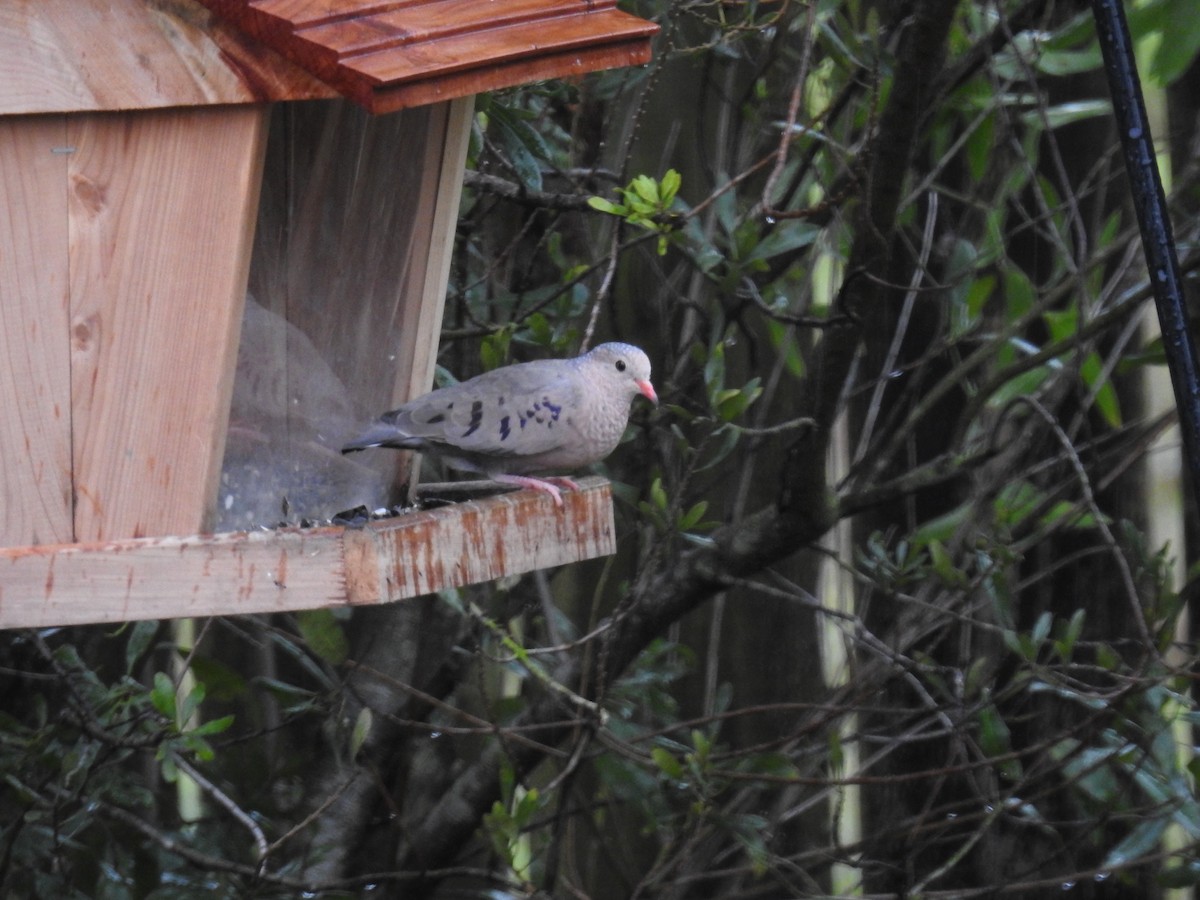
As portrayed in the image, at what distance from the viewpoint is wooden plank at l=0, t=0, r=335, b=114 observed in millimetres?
1406

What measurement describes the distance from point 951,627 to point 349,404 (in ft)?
4.87

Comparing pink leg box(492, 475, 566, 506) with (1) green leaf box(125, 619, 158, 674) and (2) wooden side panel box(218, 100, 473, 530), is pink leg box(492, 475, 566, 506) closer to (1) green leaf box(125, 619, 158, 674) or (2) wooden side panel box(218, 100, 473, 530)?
(2) wooden side panel box(218, 100, 473, 530)

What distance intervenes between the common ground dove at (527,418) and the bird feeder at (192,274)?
0.16 metres

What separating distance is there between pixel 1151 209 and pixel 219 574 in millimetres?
929

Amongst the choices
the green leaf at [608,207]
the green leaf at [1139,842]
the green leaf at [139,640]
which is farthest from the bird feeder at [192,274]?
the green leaf at [1139,842]

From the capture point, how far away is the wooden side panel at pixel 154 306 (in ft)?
4.83

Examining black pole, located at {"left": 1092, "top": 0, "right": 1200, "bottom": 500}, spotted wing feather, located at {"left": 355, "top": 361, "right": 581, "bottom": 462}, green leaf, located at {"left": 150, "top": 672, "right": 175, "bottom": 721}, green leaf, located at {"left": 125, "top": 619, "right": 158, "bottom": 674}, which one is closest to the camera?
black pole, located at {"left": 1092, "top": 0, "right": 1200, "bottom": 500}

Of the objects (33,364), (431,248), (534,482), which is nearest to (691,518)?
(534,482)

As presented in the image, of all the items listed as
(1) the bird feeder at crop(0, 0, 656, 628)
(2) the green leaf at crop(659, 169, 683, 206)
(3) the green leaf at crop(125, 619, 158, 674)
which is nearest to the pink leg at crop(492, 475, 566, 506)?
(1) the bird feeder at crop(0, 0, 656, 628)

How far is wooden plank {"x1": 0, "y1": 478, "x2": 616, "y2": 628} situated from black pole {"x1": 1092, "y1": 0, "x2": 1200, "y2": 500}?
75 cm

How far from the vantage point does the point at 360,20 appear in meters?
1.39

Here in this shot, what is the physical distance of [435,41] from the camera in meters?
1.42

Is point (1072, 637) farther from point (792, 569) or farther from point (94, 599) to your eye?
point (94, 599)

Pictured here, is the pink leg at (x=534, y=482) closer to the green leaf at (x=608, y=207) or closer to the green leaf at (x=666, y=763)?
the green leaf at (x=608, y=207)
